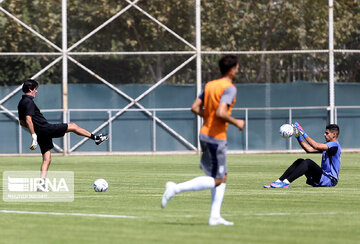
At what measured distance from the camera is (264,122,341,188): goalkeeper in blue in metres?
16.2

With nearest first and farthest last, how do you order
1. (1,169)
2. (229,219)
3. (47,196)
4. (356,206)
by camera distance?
(229,219), (356,206), (47,196), (1,169)

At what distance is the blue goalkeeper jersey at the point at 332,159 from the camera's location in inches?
641

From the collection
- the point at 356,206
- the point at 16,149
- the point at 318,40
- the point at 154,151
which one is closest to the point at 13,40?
the point at 16,149

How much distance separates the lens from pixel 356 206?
13.2 m

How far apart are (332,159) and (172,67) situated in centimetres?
1942

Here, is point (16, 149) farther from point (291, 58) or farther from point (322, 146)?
Answer: point (322, 146)

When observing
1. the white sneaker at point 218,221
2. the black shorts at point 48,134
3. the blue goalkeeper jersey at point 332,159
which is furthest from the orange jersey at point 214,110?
the black shorts at point 48,134

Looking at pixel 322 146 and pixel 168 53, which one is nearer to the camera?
pixel 322 146

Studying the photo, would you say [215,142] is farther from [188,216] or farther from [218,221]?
[188,216]

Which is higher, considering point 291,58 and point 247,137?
point 291,58

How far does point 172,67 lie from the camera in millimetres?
35438

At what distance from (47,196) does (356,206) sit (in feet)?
16.9

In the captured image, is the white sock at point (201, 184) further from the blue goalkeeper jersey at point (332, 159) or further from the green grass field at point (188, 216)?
the blue goalkeeper jersey at point (332, 159)

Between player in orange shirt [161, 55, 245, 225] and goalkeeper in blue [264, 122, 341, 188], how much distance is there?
5.53 m
